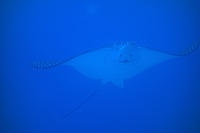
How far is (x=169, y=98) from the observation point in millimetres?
1643

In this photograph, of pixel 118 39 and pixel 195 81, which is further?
pixel 195 81

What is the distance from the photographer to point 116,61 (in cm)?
157

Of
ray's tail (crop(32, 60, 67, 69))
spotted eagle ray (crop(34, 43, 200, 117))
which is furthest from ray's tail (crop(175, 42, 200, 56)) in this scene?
ray's tail (crop(32, 60, 67, 69))

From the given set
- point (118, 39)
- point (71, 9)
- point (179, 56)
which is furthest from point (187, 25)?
point (71, 9)

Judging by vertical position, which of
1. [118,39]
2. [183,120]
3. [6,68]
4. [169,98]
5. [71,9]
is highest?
[71,9]

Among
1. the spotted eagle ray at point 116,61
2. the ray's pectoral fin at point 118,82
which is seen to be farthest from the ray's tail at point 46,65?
the ray's pectoral fin at point 118,82

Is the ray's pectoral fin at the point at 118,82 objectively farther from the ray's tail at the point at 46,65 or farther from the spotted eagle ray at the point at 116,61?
the ray's tail at the point at 46,65

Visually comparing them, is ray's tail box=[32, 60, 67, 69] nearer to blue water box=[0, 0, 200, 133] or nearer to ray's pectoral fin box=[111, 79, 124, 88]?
blue water box=[0, 0, 200, 133]

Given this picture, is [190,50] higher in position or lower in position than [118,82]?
higher

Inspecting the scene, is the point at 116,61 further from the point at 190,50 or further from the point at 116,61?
the point at 190,50

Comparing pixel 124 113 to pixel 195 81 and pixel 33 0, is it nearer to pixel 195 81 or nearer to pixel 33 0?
→ pixel 195 81

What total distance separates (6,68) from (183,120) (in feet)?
4.10

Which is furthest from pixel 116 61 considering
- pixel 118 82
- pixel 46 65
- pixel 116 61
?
pixel 46 65

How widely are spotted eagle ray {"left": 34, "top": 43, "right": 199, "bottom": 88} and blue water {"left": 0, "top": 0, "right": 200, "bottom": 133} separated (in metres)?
0.03
